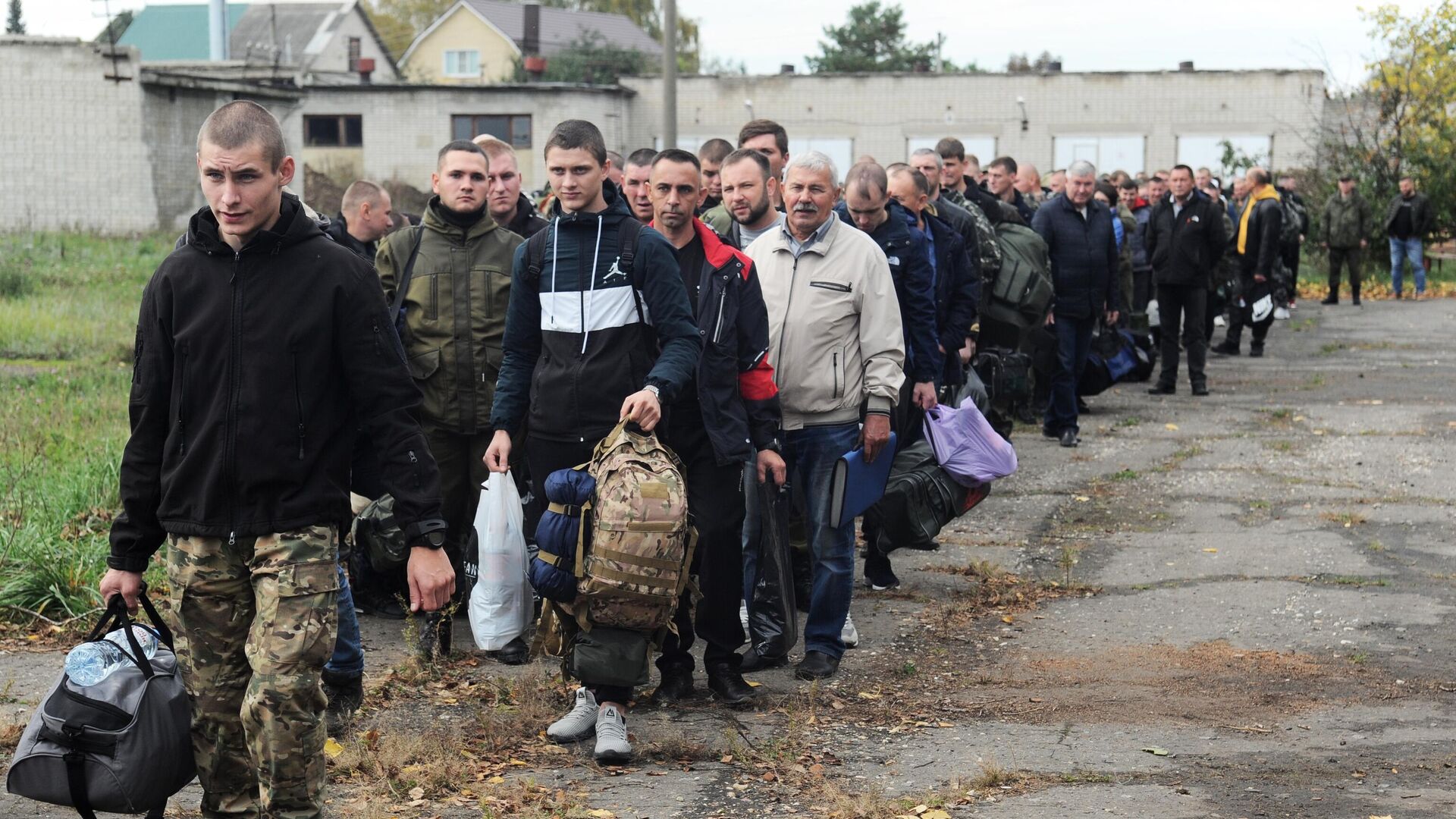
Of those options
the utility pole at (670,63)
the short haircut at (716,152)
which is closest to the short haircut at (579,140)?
the short haircut at (716,152)

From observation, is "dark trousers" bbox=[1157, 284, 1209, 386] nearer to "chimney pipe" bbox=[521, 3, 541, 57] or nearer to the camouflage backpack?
the camouflage backpack

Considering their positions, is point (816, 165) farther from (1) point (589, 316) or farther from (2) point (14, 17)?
(2) point (14, 17)

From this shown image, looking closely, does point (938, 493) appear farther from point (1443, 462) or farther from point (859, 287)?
point (1443, 462)

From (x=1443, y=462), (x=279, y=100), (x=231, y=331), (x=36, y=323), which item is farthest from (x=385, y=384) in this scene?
(x=279, y=100)

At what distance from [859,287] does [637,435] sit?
1576 millimetres

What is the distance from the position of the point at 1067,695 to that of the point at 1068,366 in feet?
21.4

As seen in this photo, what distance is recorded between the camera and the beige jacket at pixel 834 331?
635cm

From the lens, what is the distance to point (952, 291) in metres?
8.41

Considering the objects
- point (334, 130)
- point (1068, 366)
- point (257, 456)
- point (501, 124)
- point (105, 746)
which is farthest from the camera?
point (334, 130)

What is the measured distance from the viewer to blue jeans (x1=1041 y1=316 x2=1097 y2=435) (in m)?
12.3

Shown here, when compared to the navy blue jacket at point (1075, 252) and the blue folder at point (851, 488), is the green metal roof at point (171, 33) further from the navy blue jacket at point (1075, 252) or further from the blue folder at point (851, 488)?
the blue folder at point (851, 488)

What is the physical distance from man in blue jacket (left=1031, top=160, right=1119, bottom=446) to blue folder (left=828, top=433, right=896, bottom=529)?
19.6ft

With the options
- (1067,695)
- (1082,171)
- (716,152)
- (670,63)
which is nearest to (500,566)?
(1067,695)

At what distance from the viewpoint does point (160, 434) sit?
402cm
